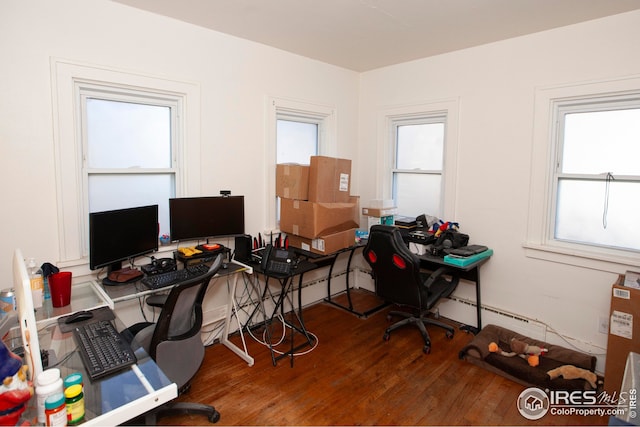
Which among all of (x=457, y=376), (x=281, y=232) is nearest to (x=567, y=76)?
(x=457, y=376)

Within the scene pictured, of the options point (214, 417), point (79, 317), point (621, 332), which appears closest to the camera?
point (79, 317)

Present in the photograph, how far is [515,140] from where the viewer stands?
320 centimetres

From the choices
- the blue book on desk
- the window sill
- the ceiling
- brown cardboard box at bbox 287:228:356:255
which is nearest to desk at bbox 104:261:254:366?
brown cardboard box at bbox 287:228:356:255

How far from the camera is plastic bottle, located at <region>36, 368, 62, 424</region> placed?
3.76 ft

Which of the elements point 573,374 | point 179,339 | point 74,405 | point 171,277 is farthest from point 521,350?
point 74,405

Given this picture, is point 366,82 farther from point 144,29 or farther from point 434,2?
point 144,29

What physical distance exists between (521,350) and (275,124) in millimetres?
2900

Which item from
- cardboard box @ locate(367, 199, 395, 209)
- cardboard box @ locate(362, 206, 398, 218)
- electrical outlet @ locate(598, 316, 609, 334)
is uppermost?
cardboard box @ locate(367, 199, 395, 209)

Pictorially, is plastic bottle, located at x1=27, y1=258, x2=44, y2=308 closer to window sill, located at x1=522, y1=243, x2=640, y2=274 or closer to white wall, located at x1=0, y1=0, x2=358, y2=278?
white wall, located at x1=0, y1=0, x2=358, y2=278

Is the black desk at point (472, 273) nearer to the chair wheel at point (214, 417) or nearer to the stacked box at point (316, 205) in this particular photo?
the stacked box at point (316, 205)

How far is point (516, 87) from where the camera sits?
3.16 m

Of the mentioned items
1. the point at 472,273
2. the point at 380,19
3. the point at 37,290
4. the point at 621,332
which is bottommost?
the point at 621,332

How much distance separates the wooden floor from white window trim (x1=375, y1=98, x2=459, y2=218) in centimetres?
141

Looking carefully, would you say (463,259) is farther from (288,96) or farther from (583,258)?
(288,96)
